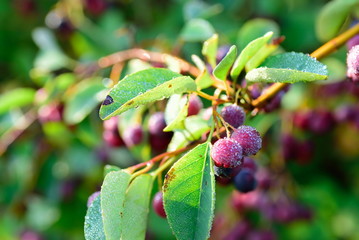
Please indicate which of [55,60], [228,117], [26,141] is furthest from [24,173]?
[228,117]

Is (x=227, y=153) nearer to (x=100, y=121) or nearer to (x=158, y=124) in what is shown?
(x=158, y=124)

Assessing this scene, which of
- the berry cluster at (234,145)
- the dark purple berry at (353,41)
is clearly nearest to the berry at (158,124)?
the berry cluster at (234,145)

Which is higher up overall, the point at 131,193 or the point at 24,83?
the point at 131,193

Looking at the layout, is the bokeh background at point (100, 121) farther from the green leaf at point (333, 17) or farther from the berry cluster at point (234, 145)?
the berry cluster at point (234, 145)

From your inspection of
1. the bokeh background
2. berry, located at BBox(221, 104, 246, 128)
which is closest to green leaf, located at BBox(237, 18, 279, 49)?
the bokeh background

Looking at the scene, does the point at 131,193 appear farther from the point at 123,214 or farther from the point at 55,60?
the point at 55,60

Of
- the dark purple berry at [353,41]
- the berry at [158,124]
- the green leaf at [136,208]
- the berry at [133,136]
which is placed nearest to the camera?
the green leaf at [136,208]
